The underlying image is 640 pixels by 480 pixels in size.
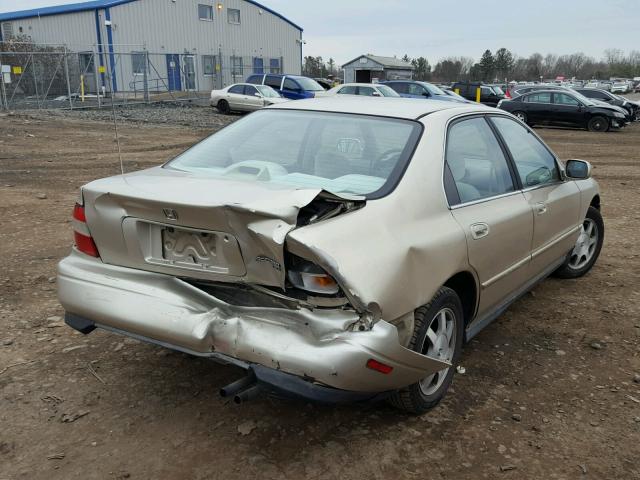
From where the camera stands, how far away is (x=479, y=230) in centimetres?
332

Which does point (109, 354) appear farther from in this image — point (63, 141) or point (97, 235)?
point (63, 141)

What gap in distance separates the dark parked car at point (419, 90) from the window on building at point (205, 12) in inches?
774

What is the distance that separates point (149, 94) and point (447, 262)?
99.4 ft

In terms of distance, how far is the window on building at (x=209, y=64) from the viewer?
126 feet

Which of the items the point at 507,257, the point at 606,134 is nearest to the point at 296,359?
the point at 507,257

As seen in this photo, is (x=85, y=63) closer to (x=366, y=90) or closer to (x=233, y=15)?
(x=366, y=90)

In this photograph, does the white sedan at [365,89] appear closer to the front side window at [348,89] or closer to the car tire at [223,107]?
the front side window at [348,89]

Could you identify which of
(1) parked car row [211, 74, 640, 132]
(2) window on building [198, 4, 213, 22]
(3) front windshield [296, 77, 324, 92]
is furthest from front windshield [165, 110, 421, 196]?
(2) window on building [198, 4, 213, 22]

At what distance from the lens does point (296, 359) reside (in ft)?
8.13

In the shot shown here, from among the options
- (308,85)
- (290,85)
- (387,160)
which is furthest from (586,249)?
(290,85)

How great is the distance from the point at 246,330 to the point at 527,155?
2.67 metres

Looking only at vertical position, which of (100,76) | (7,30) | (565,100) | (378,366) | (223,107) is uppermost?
(7,30)

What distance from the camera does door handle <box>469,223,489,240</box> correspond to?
3.26 metres

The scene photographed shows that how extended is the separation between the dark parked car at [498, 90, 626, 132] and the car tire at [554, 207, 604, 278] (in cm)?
1710
